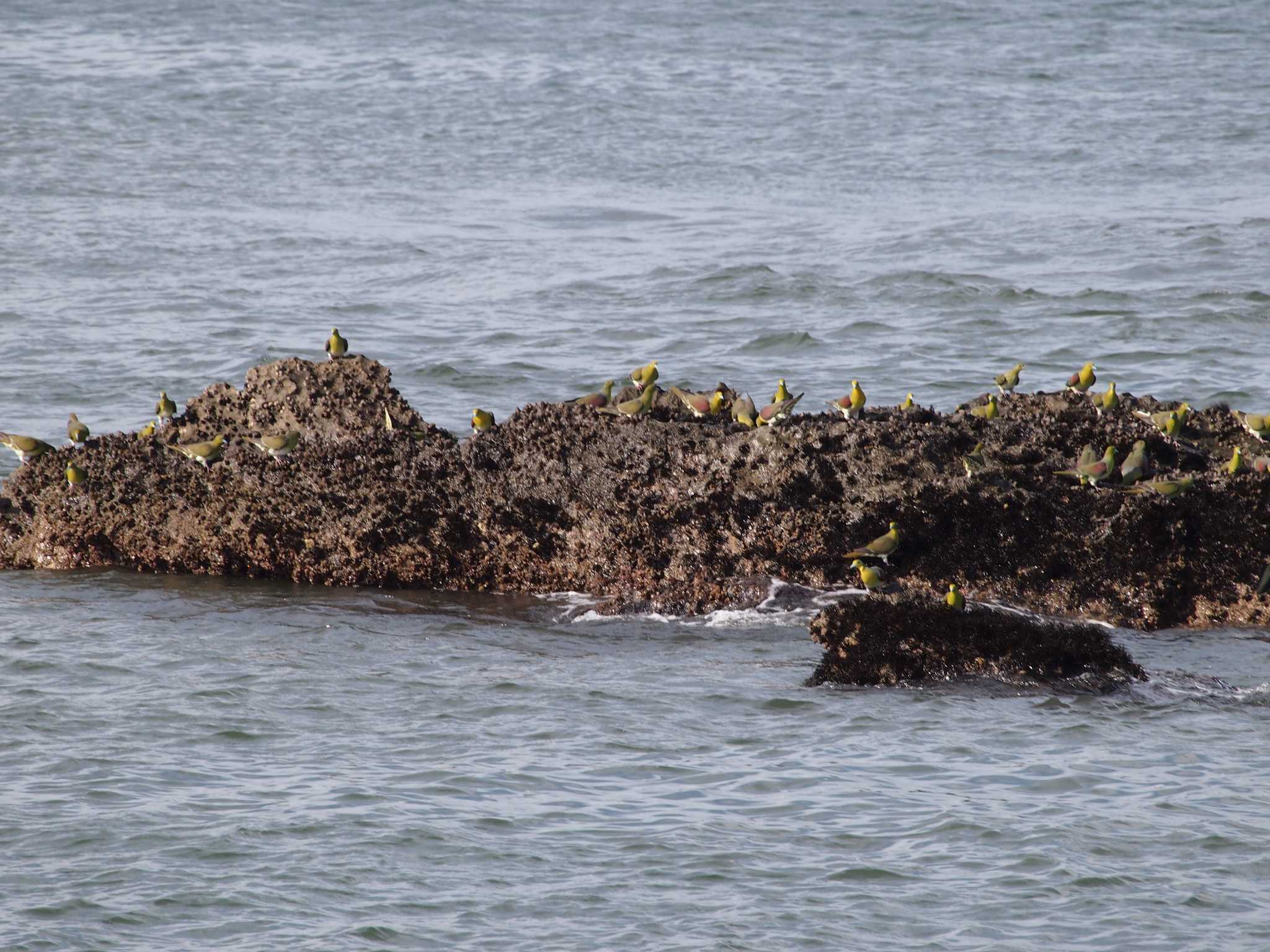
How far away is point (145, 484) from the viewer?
31.4 feet

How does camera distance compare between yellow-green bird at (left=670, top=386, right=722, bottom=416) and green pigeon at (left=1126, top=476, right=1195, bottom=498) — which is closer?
green pigeon at (left=1126, top=476, right=1195, bottom=498)

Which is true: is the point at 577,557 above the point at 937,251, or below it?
below

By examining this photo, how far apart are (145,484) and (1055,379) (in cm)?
856

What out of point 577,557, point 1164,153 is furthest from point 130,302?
point 1164,153

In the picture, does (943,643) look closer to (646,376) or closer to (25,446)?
(646,376)

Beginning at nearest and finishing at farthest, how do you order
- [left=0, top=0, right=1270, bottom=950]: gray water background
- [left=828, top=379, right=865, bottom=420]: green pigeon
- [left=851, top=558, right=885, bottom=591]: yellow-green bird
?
[left=0, top=0, right=1270, bottom=950]: gray water background → [left=851, top=558, right=885, bottom=591]: yellow-green bird → [left=828, top=379, right=865, bottom=420]: green pigeon

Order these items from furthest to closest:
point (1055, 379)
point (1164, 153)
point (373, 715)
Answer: point (1164, 153) → point (1055, 379) → point (373, 715)

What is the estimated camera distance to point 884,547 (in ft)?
→ 27.2

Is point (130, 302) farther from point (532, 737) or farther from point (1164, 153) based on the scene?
point (1164, 153)

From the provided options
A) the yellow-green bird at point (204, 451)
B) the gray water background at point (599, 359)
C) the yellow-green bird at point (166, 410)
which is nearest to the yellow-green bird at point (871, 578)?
the gray water background at point (599, 359)

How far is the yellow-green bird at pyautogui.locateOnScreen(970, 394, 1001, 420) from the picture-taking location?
9.08 m

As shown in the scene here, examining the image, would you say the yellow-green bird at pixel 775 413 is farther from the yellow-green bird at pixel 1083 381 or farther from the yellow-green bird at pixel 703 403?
the yellow-green bird at pixel 1083 381

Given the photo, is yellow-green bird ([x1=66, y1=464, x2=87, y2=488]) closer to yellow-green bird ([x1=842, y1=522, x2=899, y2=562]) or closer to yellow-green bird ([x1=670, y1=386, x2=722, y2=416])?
yellow-green bird ([x1=670, y1=386, x2=722, y2=416])

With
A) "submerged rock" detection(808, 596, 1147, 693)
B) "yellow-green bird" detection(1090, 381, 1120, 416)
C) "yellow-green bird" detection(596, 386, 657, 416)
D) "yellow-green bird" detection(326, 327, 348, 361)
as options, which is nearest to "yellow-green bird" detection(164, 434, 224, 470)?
"yellow-green bird" detection(326, 327, 348, 361)
